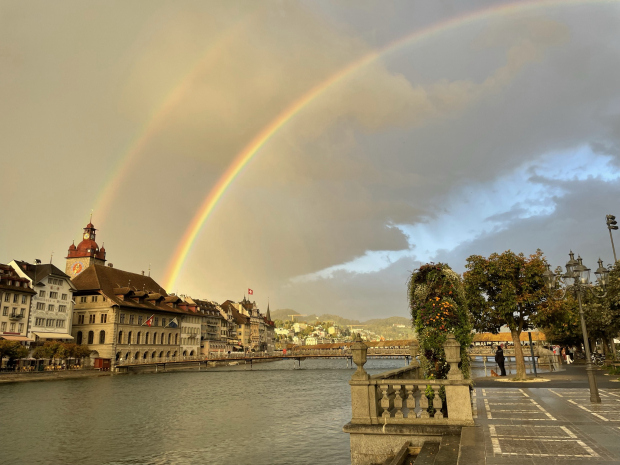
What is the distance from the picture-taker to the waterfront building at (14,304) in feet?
253

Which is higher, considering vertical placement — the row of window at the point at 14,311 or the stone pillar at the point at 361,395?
the row of window at the point at 14,311

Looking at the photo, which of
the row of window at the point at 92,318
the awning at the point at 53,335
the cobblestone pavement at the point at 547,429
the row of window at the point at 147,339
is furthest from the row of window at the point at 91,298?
the cobblestone pavement at the point at 547,429

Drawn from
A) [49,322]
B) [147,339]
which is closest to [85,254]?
[147,339]

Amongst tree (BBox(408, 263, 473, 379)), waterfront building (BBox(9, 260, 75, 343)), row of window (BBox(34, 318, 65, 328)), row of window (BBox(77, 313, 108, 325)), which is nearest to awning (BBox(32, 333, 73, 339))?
waterfront building (BBox(9, 260, 75, 343))

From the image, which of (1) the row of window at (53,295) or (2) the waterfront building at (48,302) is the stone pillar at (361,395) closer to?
(2) the waterfront building at (48,302)

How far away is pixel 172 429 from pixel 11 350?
167 ft

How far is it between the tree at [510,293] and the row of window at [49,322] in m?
79.5

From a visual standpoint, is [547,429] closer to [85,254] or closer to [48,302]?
[48,302]

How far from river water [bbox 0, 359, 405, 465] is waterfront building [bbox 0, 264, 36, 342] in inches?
1227

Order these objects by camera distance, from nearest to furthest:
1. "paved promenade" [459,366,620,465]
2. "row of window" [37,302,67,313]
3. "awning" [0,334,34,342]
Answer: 1. "paved promenade" [459,366,620,465]
2. "awning" [0,334,34,342]
3. "row of window" [37,302,67,313]

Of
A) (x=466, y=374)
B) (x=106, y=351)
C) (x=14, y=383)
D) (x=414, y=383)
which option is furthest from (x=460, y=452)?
(x=106, y=351)

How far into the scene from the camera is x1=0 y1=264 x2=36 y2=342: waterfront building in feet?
253

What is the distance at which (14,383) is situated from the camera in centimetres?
6450

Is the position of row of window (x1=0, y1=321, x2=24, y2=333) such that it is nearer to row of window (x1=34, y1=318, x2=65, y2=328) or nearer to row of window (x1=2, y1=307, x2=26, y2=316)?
row of window (x1=2, y1=307, x2=26, y2=316)
